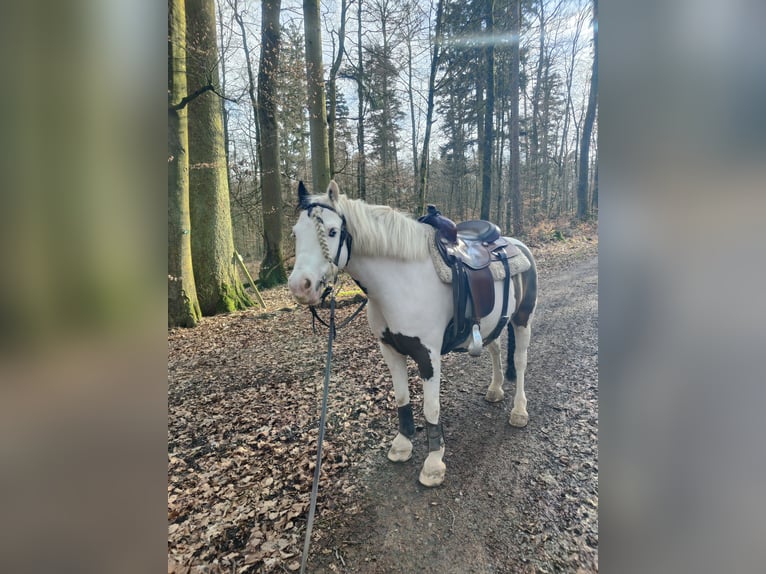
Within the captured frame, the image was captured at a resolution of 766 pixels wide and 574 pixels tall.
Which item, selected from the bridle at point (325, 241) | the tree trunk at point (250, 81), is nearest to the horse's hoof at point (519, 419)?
the bridle at point (325, 241)

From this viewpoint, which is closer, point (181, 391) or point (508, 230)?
point (181, 391)

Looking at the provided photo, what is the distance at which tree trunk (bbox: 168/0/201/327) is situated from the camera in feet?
6.15

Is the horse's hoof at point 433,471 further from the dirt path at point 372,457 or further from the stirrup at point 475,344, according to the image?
the stirrup at point 475,344

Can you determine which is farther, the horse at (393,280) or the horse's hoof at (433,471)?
the horse's hoof at (433,471)

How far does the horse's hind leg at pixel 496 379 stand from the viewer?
197 centimetres

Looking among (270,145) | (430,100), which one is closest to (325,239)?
(430,100)

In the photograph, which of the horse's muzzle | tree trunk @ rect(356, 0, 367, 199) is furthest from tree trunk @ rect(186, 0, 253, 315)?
the horse's muzzle

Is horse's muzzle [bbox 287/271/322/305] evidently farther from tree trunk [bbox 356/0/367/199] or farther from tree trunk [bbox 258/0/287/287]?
tree trunk [bbox 258/0/287/287]
